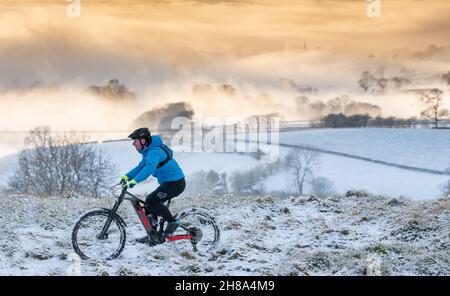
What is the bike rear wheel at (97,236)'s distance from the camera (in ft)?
45.7

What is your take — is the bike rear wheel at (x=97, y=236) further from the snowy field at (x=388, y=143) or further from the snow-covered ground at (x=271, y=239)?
the snowy field at (x=388, y=143)

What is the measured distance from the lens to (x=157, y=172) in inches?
544

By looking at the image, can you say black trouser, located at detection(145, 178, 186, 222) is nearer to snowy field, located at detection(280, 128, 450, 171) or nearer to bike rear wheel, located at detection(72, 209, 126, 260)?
bike rear wheel, located at detection(72, 209, 126, 260)

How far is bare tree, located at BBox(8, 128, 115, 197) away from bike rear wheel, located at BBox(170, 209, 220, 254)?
164 feet

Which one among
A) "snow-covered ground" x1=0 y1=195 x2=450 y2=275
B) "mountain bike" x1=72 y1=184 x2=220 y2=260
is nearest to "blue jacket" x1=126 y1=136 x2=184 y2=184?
"mountain bike" x1=72 y1=184 x2=220 y2=260

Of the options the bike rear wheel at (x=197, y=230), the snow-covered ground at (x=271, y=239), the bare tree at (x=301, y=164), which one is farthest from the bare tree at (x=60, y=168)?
the bike rear wheel at (x=197, y=230)

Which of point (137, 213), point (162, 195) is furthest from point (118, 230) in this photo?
point (162, 195)

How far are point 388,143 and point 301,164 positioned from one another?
12.9 metres

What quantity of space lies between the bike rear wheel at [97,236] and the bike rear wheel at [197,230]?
3.86 ft

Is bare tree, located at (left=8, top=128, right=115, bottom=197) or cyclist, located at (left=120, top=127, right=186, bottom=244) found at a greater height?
cyclist, located at (left=120, top=127, right=186, bottom=244)

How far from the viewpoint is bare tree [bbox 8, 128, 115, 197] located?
2662 inches

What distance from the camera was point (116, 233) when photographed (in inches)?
562

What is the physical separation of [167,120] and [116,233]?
265 feet

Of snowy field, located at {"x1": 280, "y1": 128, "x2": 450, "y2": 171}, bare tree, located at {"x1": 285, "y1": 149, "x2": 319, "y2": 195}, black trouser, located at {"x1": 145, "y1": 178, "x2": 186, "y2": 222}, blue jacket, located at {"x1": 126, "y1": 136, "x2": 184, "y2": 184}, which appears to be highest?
blue jacket, located at {"x1": 126, "y1": 136, "x2": 184, "y2": 184}
